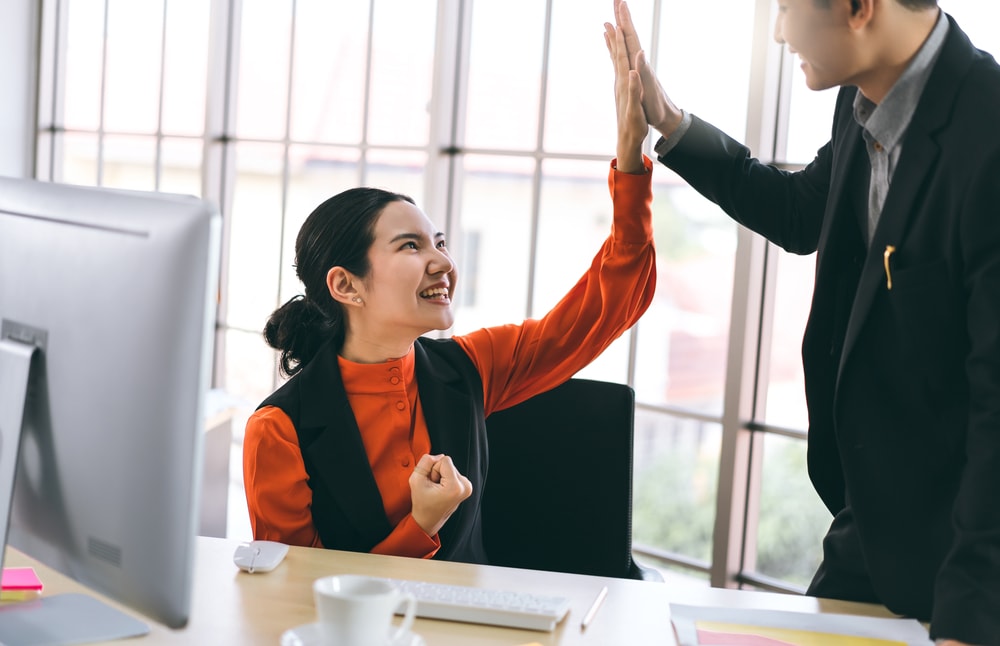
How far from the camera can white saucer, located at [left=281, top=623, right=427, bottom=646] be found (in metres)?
1.07

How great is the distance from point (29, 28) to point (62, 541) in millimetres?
4792

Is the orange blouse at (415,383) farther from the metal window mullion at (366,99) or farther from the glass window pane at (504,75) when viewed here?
the metal window mullion at (366,99)

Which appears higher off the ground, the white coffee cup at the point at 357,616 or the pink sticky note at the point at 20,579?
the white coffee cup at the point at 357,616

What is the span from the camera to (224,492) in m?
3.38

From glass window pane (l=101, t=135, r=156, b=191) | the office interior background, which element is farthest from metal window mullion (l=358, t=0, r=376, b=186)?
glass window pane (l=101, t=135, r=156, b=191)

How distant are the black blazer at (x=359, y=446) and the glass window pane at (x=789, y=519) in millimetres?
1428

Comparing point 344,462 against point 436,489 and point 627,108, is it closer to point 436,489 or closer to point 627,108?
point 436,489

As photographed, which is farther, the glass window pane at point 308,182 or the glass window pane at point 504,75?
the glass window pane at point 308,182

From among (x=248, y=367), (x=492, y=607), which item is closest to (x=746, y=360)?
(x=492, y=607)

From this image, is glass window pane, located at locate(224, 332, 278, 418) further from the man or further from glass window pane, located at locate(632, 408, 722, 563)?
the man

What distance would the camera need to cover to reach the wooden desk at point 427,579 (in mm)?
1199

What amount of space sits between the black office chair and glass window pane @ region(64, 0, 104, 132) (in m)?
3.84

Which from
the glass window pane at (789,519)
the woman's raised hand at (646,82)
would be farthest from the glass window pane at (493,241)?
the woman's raised hand at (646,82)

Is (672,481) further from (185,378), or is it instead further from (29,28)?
(29,28)
